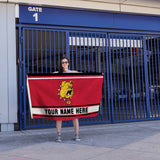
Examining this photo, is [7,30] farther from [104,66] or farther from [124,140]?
[124,140]

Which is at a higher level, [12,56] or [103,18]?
[103,18]

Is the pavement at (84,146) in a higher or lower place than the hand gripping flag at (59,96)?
lower

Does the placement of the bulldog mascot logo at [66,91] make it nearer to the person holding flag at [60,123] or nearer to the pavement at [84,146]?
the person holding flag at [60,123]

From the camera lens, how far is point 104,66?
696 centimetres

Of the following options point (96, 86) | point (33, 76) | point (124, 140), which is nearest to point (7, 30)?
point (33, 76)

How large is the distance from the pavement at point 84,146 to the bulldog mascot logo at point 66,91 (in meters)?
0.90

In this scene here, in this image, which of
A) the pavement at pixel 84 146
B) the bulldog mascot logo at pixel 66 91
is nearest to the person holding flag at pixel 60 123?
the pavement at pixel 84 146

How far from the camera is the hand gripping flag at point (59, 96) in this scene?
14.5 feet

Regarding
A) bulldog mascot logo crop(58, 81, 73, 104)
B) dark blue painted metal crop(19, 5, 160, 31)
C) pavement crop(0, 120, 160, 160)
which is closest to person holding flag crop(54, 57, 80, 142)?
pavement crop(0, 120, 160, 160)

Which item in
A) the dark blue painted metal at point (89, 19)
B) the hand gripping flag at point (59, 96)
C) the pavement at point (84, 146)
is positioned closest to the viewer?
the pavement at point (84, 146)

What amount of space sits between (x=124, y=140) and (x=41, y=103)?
73.3 inches

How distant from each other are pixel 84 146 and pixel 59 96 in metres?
1.13

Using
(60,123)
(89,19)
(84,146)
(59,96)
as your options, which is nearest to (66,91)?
(59,96)

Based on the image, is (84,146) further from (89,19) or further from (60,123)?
(89,19)
